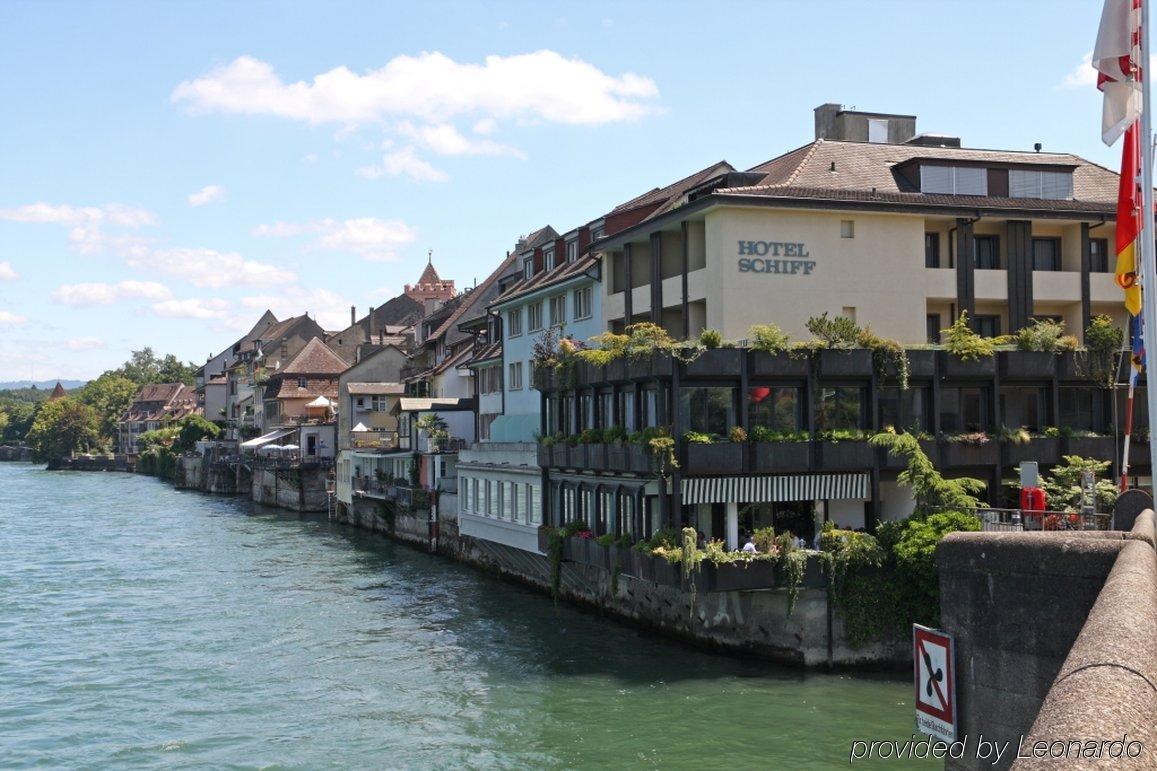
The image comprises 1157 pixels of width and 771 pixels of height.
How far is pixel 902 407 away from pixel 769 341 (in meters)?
4.72

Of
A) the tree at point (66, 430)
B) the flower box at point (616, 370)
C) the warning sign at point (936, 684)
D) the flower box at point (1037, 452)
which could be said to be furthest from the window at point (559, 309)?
the tree at point (66, 430)

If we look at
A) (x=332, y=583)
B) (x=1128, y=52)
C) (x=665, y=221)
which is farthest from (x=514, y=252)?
(x=1128, y=52)

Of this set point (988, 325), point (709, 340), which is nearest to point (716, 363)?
point (709, 340)

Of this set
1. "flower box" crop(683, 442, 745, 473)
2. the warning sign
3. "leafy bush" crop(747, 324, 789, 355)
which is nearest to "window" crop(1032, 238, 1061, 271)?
"leafy bush" crop(747, 324, 789, 355)

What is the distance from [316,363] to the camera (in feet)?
334

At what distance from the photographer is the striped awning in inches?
1136

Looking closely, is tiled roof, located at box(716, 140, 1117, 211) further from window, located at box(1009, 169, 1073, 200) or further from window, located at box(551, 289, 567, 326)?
window, located at box(551, 289, 567, 326)

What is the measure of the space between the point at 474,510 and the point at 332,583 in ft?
21.9

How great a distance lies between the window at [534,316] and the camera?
1873 inches

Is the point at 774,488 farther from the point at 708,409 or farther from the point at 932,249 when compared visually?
the point at 932,249

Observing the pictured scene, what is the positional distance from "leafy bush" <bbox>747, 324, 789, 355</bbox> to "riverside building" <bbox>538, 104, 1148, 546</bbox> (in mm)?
299

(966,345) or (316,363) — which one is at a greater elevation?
(316,363)

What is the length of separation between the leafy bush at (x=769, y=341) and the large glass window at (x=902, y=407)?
3403 millimetres

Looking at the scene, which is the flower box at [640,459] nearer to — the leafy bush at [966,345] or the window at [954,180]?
the leafy bush at [966,345]
